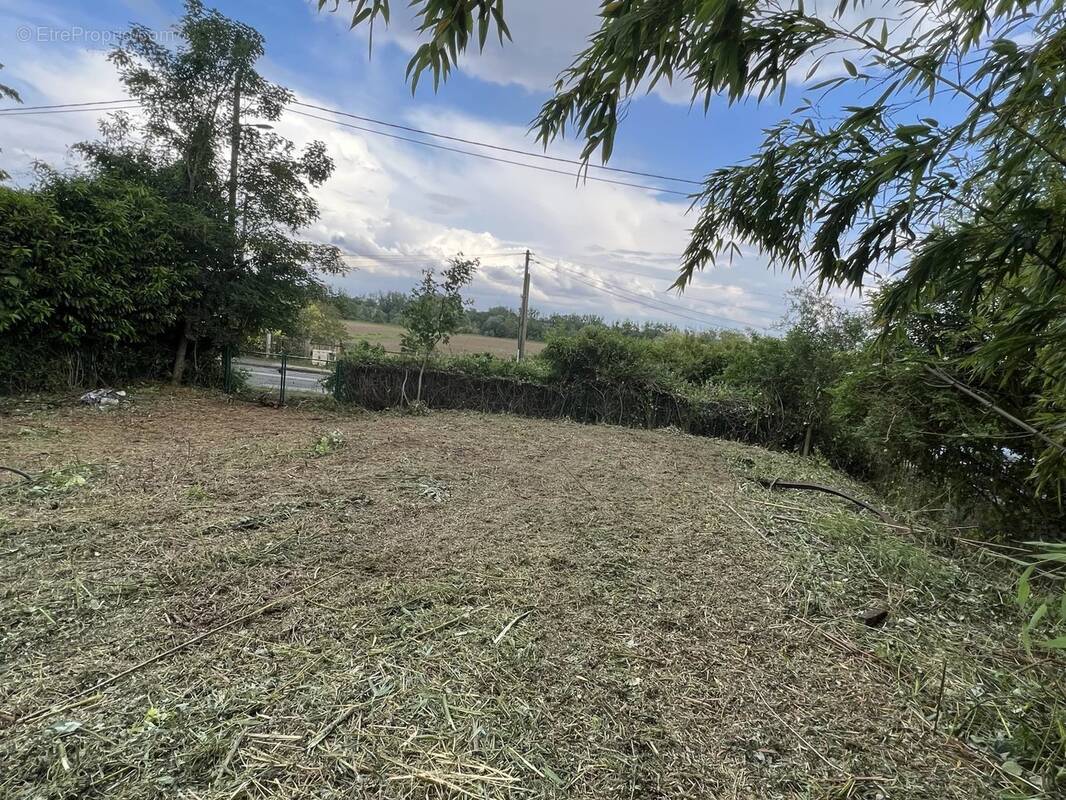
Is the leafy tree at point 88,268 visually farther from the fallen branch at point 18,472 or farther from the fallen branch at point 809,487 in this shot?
the fallen branch at point 809,487

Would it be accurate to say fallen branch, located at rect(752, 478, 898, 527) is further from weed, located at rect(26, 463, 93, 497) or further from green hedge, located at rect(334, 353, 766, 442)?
weed, located at rect(26, 463, 93, 497)

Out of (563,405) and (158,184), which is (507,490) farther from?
(158,184)

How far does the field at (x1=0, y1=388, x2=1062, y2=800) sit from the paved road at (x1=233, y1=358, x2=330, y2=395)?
4.88 meters

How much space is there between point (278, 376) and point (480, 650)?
8.12m

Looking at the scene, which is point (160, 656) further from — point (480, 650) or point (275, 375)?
point (275, 375)

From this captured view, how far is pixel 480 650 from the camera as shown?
156 centimetres

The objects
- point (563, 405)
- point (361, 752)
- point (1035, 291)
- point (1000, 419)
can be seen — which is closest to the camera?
point (361, 752)

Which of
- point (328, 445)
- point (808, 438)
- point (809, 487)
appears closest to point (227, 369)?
point (328, 445)

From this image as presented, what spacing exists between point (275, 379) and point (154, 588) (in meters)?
7.89

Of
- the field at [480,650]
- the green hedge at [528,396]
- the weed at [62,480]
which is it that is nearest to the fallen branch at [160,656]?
the field at [480,650]

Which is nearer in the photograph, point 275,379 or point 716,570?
point 716,570

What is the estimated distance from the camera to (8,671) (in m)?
1.35

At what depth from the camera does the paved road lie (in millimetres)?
7965

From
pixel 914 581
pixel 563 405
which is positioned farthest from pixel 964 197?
pixel 563 405
